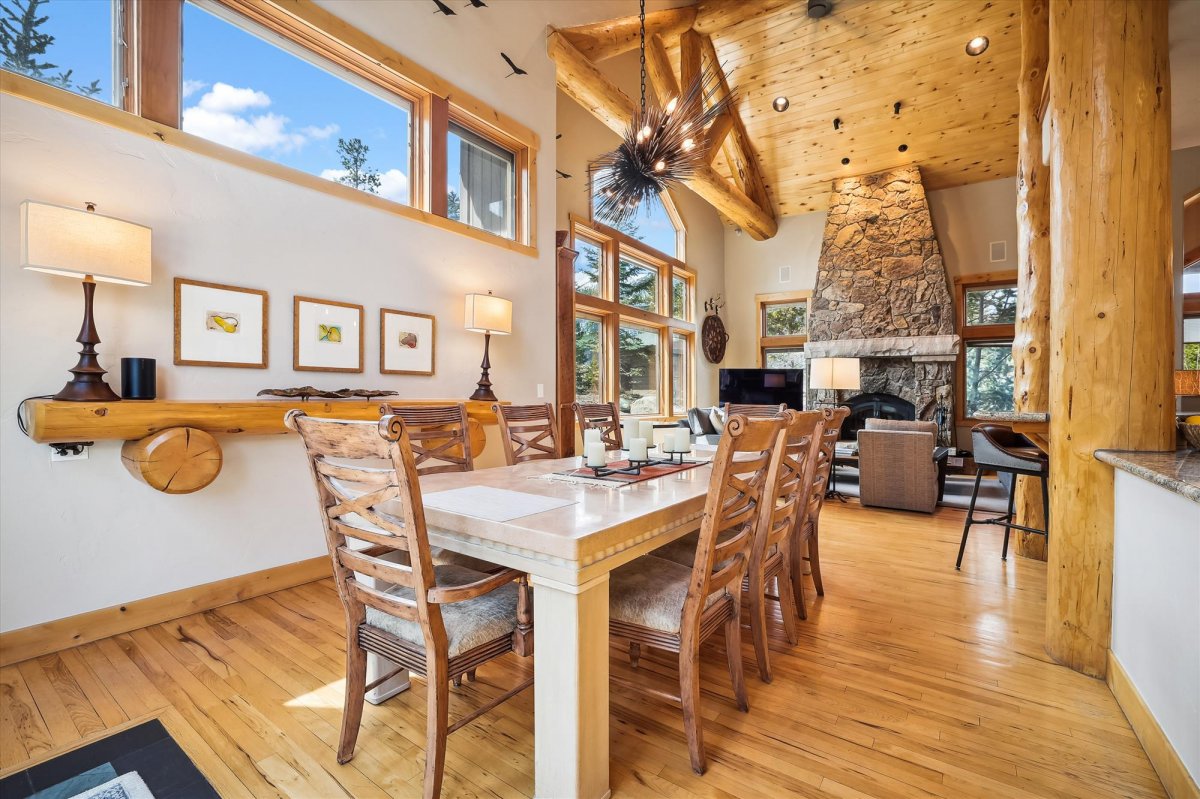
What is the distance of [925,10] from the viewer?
209 inches

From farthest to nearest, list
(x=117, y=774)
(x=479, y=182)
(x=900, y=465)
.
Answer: (x=900, y=465), (x=479, y=182), (x=117, y=774)

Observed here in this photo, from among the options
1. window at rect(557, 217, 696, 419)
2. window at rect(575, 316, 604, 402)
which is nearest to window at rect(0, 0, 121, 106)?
window at rect(557, 217, 696, 419)

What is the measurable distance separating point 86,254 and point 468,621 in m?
2.12

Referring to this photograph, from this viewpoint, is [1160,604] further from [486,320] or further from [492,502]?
[486,320]

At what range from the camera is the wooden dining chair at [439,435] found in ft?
7.73

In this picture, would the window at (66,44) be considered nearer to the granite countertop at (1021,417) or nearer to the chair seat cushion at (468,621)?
the chair seat cushion at (468,621)

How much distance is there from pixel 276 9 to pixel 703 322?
6.59 meters

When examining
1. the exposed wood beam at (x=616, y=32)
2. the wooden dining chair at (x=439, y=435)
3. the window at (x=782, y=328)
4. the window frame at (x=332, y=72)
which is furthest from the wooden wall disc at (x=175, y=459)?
the window at (x=782, y=328)

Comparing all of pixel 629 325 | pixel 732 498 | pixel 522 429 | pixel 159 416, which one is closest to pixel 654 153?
pixel 522 429

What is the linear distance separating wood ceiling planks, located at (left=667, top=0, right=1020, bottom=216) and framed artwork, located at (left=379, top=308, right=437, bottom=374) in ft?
15.2

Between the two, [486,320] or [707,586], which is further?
[486,320]

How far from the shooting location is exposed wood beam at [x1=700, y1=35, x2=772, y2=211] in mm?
6327

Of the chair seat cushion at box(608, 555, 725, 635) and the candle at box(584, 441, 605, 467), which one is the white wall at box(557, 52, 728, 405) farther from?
the chair seat cushion at box(608, 555, 725, 635)

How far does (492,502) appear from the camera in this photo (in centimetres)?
159
